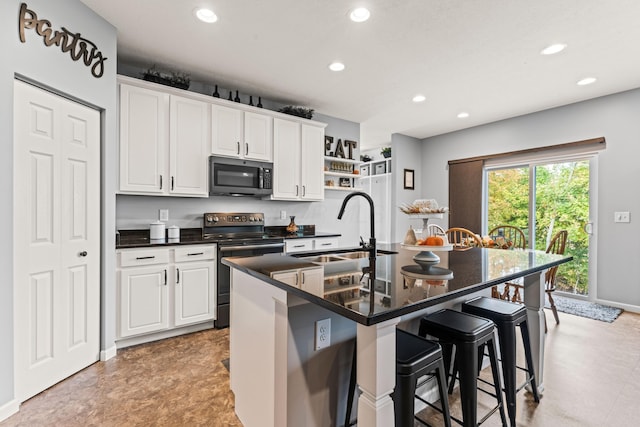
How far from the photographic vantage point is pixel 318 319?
4.48ft

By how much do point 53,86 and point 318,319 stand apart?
91.2 inches

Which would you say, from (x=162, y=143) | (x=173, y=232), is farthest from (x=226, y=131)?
(x=173, y=232)

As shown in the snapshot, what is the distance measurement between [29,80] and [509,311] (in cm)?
323

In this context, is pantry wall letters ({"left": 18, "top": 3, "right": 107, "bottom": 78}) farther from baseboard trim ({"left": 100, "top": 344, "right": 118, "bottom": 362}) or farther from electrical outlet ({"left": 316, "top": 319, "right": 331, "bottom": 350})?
electrical outlet ({"left": 316, "top": 319, "right": 331, "bottom": 350})

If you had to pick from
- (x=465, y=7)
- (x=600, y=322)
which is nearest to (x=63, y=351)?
(x=465, y=7)

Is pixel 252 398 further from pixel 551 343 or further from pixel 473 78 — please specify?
pixel 473 78

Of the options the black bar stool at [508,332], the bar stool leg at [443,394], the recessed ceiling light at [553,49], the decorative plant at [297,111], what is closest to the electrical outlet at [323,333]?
the bar stool leg at [443,394]

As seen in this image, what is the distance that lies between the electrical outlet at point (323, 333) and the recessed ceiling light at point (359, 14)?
2.20 m

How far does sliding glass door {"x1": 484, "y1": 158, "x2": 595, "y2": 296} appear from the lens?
410 centimetres

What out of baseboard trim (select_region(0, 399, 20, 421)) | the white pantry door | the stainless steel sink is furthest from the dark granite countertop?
baseboard trim (select_region(0, 399, 20, 421))

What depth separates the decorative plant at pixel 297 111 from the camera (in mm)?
4035

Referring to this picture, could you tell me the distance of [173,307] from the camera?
2.85m

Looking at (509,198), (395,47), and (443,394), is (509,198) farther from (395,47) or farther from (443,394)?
(443,394)

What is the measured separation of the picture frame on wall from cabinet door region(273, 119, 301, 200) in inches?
105
